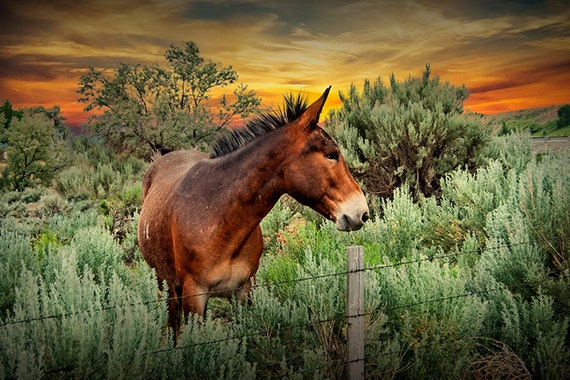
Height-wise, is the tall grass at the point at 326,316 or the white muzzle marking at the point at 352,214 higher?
the white muzzle marking at the point at 352,214

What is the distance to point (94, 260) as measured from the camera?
5445 millimetres

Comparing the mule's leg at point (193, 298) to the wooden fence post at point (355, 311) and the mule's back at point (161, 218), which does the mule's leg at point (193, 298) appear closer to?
the mule's back at point (161, 218)

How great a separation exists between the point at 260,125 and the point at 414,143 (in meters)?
4.78

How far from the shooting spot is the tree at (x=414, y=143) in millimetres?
8195

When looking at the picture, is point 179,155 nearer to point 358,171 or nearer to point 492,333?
point 358,171

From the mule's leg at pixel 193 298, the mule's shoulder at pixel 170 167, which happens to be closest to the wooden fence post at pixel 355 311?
the mule's leg at pixel 193 298

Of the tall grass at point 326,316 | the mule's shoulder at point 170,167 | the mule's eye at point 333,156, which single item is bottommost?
the tall grass at point 326,316

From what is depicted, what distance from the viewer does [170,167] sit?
5.82 m

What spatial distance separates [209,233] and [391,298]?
1.82 meters

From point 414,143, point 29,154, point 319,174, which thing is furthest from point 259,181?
point 29,154

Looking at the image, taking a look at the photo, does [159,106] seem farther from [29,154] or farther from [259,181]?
[259,181]

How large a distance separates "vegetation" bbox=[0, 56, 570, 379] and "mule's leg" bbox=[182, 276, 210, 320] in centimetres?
21

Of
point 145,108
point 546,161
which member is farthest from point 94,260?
point 145,108

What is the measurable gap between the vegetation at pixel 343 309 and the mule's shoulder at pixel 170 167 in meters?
1.03
